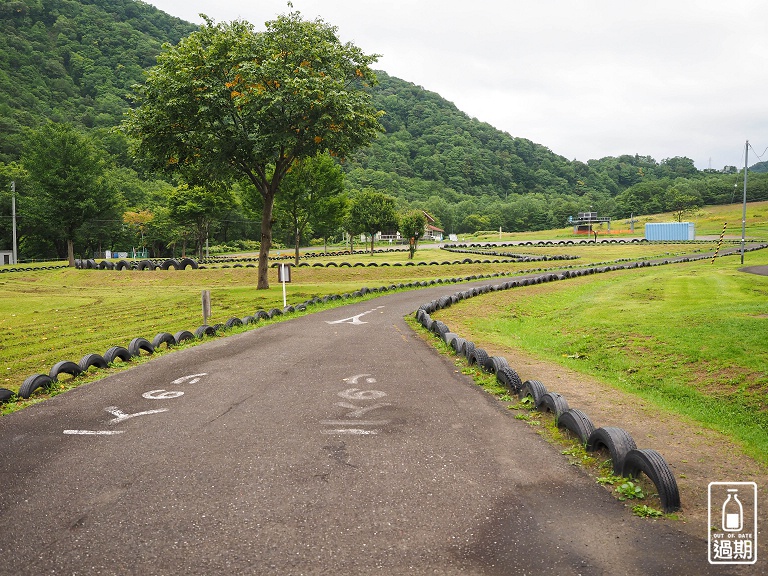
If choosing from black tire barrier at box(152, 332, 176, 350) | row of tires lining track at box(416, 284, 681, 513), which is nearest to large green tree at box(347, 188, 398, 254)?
black tire barrier at box(152, 332, 176, 350)

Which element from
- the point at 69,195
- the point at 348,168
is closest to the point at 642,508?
the point at 69,195

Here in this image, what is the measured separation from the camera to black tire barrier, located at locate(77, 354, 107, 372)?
11.2 meters

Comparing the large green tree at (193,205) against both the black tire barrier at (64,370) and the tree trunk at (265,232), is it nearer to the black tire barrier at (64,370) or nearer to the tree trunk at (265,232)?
the tree trunk at (265,232)

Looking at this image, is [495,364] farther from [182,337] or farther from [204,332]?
[182,337]

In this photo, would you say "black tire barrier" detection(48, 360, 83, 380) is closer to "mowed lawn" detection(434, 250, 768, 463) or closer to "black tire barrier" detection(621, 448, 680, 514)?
"black tire barrier" detection(621, 448, 680, 514)

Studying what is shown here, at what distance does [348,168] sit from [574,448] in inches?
6064

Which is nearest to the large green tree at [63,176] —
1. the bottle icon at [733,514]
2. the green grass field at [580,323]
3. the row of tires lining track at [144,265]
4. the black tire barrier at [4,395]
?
Answer: the row of tires lining track at [144,265]

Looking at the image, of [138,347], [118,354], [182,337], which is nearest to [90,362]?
[118,354]

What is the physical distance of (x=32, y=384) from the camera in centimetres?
962

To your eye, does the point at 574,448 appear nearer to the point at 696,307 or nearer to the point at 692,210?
the point at 696,307

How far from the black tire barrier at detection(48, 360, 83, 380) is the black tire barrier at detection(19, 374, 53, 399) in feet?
0.77

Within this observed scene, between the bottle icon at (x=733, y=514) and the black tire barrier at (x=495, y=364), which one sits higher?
the black tire barrier at (x=495, y=364)

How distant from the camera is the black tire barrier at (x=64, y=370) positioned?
408 inches

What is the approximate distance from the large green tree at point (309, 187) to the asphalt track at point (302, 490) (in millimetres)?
36128
